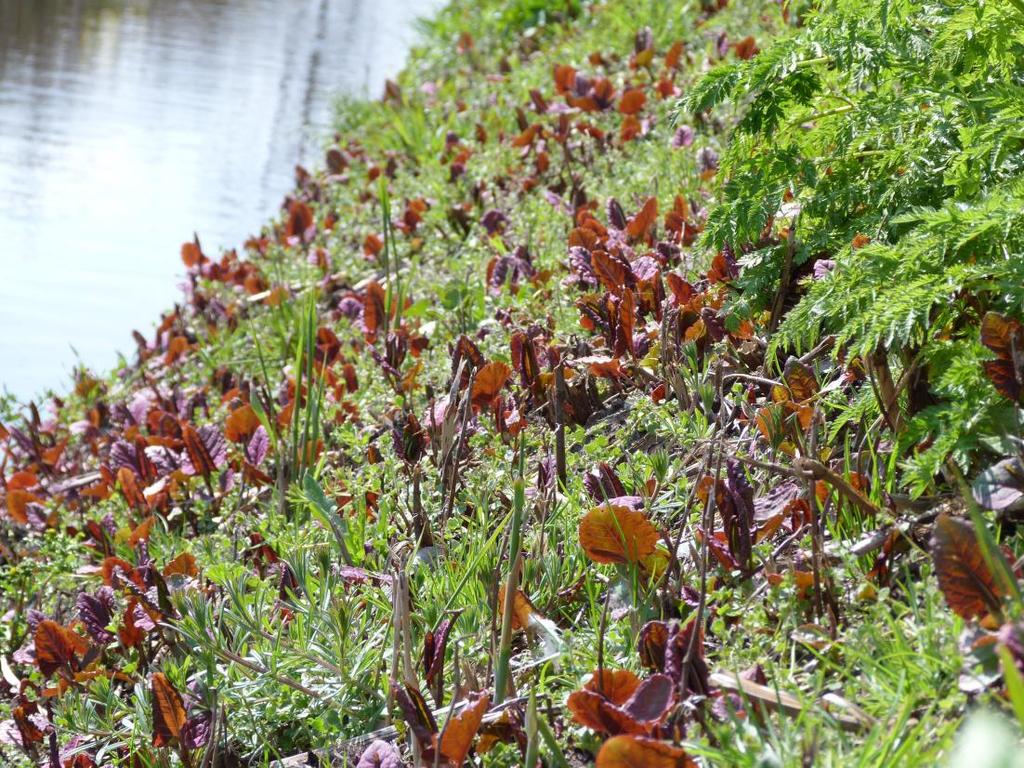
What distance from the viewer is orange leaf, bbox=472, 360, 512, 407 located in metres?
2.67

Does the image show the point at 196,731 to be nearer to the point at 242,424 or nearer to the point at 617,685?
the point at 617,685

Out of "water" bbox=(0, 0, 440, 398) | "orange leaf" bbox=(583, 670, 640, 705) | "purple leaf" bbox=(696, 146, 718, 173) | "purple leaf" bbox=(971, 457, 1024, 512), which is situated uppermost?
"purple leaf" bbox=(971, 457, 1024, 512)

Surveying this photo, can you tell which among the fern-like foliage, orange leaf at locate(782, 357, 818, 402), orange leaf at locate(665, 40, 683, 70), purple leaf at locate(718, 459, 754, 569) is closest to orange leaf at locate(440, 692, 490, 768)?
purple leaf at locate(718, 459, 754, 569)

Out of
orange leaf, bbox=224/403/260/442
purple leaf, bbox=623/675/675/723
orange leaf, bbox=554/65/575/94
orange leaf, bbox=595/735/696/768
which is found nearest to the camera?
orange leaf, bbox=595/735/696/768

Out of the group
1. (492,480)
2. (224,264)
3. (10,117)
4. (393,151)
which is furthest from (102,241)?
(492,480)

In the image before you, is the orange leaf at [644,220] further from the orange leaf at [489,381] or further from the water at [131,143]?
the water at [131,143]

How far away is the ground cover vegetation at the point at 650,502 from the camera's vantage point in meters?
1.62

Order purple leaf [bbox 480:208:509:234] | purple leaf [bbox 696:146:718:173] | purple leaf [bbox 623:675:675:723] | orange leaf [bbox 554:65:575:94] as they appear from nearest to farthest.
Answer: purple leaf [bbox 623:675:675:723] < purple leaf [bbox 696:146:718:173] < purple leaf [bbox 480:208:509:234] < orange leaf [bbox 554:65:575:94]

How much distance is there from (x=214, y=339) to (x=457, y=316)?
5.12ft

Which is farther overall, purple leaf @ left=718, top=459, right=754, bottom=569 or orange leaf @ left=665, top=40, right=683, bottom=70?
orange leaf @ left=665, top=40, right=683, bottom=70

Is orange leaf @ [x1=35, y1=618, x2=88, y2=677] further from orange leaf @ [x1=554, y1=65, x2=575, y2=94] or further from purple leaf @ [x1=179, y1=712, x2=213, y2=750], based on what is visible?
orange leaf @ [x1=554, y1=65, x2=575, y2=94]

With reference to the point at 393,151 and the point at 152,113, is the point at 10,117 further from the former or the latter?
the point at 393,151

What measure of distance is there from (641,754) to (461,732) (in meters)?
0.32

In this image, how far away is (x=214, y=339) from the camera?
16.0 feet
